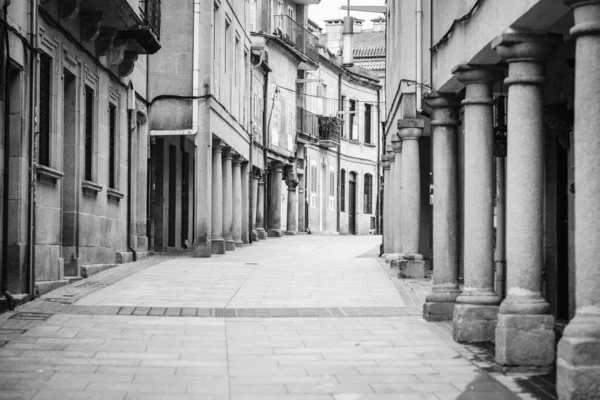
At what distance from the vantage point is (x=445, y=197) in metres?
12.5

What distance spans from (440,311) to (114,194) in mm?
9025

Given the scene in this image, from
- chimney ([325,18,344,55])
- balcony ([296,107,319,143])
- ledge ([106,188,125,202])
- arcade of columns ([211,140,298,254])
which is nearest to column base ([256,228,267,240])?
arcade of columns ([211,140,298,254])

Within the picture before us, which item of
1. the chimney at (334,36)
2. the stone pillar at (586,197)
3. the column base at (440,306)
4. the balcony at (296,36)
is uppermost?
→ the chimney at (334,36)

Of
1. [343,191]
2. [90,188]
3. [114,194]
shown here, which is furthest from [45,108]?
[343,191]

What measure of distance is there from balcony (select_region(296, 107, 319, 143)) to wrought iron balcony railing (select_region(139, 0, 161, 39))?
78.9ft

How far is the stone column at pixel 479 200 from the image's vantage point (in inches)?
426

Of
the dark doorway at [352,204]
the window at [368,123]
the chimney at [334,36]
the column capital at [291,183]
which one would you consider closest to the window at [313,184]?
the column capital at [291,183]

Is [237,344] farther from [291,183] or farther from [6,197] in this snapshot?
[291,183]

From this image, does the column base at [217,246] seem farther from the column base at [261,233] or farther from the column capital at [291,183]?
the column capital at [291,183]

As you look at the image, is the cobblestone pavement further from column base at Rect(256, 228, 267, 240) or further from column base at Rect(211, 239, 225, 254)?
column base at Rect(256, 228, 267, 240)

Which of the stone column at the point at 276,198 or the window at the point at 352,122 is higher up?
the window at the point at 352,122

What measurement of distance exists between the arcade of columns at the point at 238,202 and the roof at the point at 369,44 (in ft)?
63.7

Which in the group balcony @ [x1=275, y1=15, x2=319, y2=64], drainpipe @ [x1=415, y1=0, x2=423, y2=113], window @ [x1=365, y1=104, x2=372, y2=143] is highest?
balcony @ [x1=275, y1=15, x2=319, y2=64]

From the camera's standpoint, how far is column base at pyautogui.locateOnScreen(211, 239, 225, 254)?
26.2m
